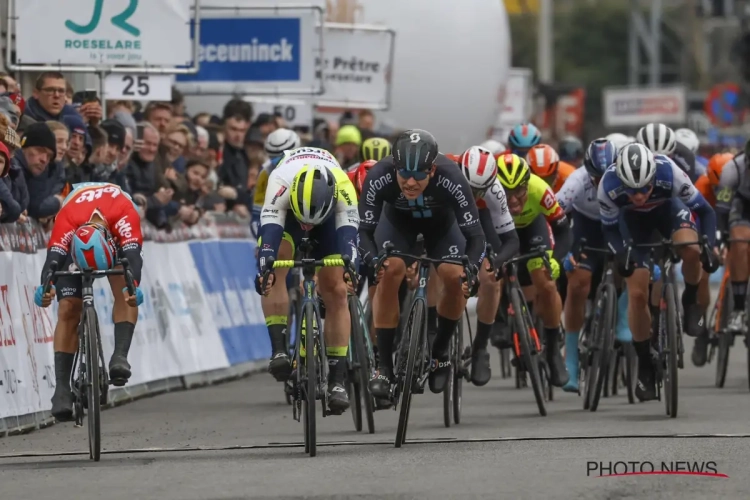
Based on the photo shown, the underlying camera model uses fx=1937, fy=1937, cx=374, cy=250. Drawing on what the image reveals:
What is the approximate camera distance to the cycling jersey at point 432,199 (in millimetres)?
11758

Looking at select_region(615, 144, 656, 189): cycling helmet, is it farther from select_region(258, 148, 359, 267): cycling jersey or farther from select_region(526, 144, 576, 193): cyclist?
select_region(526, 144, 576, 193): cyclist

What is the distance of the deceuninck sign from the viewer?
16547mm

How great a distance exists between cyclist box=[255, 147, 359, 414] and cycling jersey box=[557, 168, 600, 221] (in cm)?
396

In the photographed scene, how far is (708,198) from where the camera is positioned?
1717 cm

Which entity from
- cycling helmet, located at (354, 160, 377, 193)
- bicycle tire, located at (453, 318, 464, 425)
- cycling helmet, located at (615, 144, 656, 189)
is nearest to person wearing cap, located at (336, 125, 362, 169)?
cycling helmet, located at (354, 160, 377, 193)

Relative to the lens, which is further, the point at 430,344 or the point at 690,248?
the point at 690,248

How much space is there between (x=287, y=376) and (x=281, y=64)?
1195cm

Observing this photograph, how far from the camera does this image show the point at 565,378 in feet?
48.8

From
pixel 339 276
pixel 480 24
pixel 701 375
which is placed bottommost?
pixel 701 375

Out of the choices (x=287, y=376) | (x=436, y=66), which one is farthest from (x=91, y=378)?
(x=436, y=66)

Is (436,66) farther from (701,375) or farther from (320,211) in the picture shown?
(320,211)

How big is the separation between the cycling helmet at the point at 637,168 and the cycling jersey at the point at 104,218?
3.51 metres

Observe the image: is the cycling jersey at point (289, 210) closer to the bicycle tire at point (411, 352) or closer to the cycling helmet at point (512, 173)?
the bicycle tire at point (411, 352)

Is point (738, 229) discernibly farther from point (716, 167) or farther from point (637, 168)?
point (637, 168)
